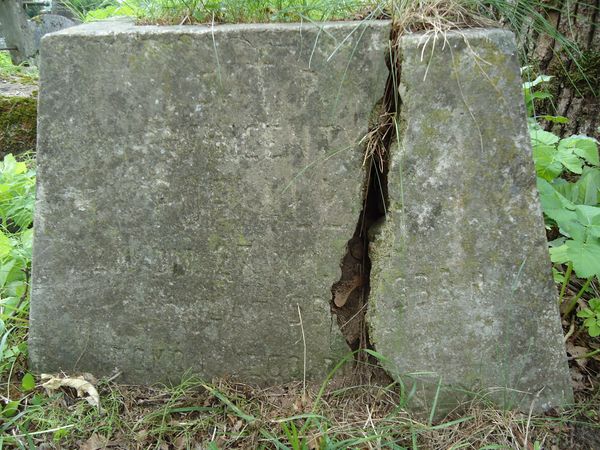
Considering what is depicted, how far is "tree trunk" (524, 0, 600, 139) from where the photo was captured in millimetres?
2537

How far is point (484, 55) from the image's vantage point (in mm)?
1596

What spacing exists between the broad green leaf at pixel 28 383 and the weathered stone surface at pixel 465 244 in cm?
129

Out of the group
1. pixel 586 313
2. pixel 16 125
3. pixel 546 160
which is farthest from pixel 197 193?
pixel 16 125

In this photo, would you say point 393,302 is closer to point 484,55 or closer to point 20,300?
point 484,55

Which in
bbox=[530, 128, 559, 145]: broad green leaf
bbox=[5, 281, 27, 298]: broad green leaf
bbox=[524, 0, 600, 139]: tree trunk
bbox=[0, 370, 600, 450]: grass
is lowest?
bbox=[0, 370, 600, 450]: grass

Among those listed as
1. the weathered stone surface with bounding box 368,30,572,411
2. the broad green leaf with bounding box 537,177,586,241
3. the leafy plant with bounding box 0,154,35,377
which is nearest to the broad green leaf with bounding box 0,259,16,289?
the leafy plant with bounding box 0,154,35,377

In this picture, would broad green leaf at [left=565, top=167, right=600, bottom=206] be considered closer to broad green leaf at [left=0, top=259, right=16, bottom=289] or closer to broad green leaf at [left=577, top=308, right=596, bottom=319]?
broad green leaf at [left=577, top=308, right=596, bottom=319]

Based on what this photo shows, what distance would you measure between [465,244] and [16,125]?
11.6 feet

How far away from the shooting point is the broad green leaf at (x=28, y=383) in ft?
6.35

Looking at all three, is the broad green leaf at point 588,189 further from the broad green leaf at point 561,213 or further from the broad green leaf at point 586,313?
the broad green leaf at point 586,313

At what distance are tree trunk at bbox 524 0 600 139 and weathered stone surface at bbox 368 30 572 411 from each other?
1.19m

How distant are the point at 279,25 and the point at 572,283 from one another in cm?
176

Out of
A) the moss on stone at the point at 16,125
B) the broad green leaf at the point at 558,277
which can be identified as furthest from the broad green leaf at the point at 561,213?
the moss on stone at the point at 16,125

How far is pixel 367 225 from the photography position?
74.3 inches
